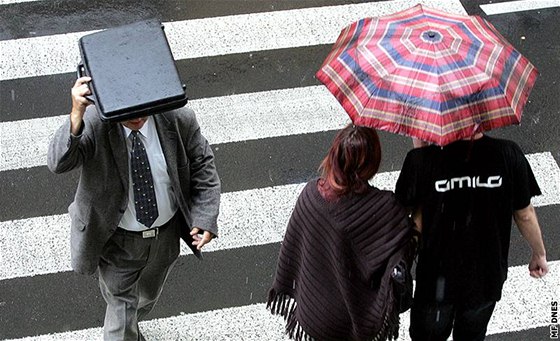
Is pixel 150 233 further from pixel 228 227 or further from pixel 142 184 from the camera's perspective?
pixel 228 227

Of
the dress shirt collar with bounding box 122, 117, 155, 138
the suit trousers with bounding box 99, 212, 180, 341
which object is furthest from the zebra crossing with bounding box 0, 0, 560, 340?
the dress shirt collar with bounding box 122, 117, 155, 138

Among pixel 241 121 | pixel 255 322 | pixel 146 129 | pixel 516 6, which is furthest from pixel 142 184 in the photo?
pixel 516 6

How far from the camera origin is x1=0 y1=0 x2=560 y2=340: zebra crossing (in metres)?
6.32

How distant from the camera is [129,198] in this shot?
16.2ft

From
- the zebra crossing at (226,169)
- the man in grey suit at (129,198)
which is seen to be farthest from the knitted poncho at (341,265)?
the zebra crossing at (226,169)

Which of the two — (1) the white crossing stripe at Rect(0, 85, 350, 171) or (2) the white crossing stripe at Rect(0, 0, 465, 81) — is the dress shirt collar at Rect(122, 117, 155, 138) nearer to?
(1) the white crossing stripe at Rect(0, 85, 350, 171)

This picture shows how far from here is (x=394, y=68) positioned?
445 centimetres

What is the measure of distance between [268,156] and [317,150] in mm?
371

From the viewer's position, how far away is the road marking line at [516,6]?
866cm

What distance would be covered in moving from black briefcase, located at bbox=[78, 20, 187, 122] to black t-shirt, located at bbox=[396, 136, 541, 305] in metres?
1.14

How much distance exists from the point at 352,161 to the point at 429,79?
1.62 feet

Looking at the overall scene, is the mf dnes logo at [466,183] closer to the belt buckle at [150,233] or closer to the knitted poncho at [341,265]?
the knitted poncho at [341,265]

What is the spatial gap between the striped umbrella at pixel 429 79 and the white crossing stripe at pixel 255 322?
204 centimetres

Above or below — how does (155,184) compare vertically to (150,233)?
above
